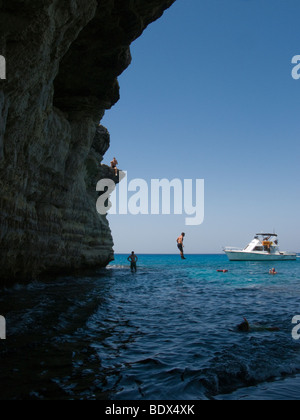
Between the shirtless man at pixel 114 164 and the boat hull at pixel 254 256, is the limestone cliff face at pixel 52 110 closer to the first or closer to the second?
the shirtless man at pixel 114 164

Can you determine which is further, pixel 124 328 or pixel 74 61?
pixel 74 61

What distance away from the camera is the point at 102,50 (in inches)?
626

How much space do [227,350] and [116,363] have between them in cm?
271

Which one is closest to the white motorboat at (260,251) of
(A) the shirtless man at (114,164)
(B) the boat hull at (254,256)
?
(B) the boat hull at (254,256)

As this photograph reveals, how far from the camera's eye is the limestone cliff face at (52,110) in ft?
32.1

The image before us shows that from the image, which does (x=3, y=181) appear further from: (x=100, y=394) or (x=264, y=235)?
(x=264, y=235)

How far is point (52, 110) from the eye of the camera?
16.8 meters

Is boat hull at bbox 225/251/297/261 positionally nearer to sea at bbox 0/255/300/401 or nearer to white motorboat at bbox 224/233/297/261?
white motorboat at bbox 224/233/297/261

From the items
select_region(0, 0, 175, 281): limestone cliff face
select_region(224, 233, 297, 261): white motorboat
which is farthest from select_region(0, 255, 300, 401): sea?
select_region(224, 233, 297, 261): white motorboat

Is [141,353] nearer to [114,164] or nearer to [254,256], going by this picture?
[114,164]

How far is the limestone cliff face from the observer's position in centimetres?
979

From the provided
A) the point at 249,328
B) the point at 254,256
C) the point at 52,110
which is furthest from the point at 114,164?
the point at 254,256
